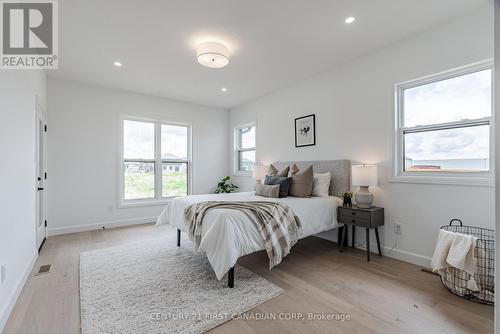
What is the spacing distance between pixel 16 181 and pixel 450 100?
452cm

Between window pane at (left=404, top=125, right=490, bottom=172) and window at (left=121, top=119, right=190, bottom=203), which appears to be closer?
window pane at (left=404, top=125, right=490, bottom=172)

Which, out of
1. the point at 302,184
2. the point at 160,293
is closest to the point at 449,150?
the point at 302,184

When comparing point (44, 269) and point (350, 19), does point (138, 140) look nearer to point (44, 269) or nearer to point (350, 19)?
point (44, 269)

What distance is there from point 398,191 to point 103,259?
377 cm

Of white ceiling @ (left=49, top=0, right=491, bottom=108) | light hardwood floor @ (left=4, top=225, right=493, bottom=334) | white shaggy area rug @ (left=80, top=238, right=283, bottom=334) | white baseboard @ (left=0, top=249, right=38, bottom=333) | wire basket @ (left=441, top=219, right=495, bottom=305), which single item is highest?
white ceiling @ (left=49, top=0, right=491, bottom=108)

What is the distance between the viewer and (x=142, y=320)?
170 cm

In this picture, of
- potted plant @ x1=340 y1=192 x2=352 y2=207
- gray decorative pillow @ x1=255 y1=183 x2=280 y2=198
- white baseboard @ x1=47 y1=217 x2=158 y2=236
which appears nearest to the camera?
potted plant @ x1=340 y1=192 x2=352 y2=207

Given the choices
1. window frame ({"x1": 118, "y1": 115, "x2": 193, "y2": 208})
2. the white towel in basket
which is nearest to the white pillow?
the white towel in basket

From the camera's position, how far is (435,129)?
2646 millimetres

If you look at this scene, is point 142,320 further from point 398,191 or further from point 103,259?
point 398,191

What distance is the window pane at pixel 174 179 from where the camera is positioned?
16.8ft

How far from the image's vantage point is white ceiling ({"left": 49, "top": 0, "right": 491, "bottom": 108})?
7.27 feet

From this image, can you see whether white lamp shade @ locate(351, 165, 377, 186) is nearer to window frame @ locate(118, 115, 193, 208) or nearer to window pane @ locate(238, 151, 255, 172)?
window pane @ locate(238, 151, 255, 172)

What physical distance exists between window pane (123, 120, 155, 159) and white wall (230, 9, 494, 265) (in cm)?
301
